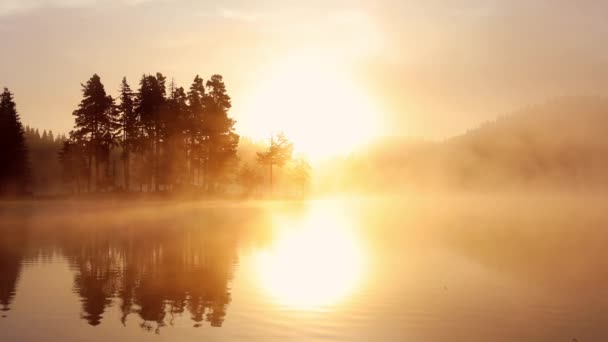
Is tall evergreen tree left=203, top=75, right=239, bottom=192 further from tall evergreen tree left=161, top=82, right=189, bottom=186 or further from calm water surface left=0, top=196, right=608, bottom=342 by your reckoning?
calm water surface left=0, top=196, right=608, bottom=342

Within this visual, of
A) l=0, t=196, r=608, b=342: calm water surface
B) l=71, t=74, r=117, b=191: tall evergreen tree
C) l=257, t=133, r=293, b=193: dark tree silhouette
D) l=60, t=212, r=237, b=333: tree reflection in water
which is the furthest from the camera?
l=257, t=133, r=293, b=193: dark tree silhouette

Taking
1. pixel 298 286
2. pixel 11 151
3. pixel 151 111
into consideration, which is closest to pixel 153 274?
Answer: pixel 298 286

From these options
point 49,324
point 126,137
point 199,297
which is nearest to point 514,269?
point 199,297

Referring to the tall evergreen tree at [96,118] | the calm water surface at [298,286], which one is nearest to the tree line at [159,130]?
the tall evergreen tree at [96,118]

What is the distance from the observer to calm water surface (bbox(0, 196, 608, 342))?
15758 mm

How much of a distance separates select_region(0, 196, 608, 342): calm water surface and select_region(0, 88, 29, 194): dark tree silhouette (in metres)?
48.4

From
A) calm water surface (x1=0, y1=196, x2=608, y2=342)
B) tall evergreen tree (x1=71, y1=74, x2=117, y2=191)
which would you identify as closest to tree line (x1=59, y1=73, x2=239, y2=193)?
tall evergreen tree (x1=71, y1=74, x2=117, y2=191)

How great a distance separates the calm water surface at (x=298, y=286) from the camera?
15758mm

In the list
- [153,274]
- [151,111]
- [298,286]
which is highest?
[151,111]

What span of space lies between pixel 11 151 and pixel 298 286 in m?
79.9

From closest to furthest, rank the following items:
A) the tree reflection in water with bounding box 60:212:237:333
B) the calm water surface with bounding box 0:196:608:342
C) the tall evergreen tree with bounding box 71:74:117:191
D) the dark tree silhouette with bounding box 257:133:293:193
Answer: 1. the calm water surface with bounding box 0:196:608:342
2. the tree reflection in water with bounding box 60:212:237:333
3. the tall evergreen tree with bounding box 71:74:117:191
4. the dark tree silhouette with bounding box 257:133:293:193

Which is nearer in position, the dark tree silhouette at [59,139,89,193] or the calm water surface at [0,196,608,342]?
the calm water surface at [0,196,608,342]

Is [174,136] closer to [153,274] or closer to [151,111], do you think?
[151,111]

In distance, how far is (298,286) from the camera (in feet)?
73.3
